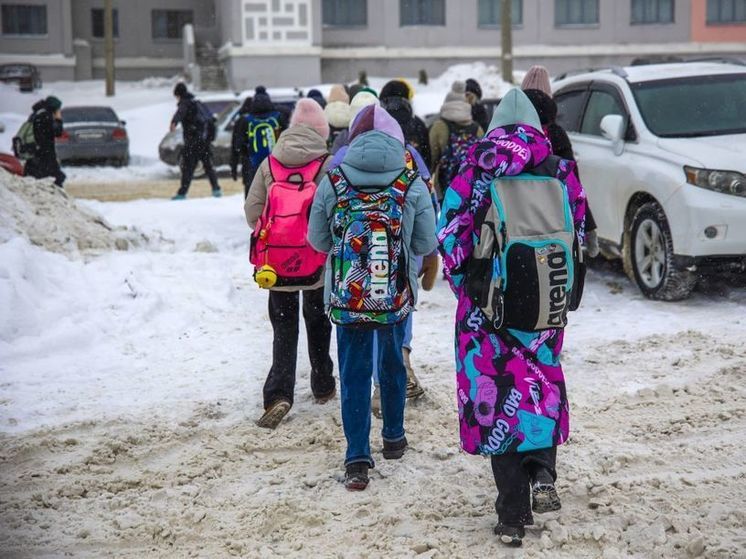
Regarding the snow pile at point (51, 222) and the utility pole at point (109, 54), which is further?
the utility pole at point (109, 54)

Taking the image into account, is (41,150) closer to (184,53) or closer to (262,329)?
(262,329)

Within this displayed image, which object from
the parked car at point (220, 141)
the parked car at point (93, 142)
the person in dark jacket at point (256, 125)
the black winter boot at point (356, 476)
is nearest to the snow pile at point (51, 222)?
the person in dark jacket at point (256, 125)

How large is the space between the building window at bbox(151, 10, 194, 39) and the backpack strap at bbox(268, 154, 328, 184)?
41220 mm

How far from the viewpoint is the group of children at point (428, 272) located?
171 inches

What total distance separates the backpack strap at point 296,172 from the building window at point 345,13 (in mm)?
34685

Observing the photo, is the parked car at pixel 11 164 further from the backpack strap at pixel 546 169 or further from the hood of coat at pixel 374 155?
the backpack strap at pixel 546 169

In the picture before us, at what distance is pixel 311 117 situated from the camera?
19.8 ft

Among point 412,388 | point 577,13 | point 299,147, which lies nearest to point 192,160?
point 412,388

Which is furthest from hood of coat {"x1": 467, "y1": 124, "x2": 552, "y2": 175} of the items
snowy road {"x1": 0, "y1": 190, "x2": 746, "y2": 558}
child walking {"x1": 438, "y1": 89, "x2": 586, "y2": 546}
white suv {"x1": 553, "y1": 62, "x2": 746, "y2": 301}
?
white suv {"x1": 553, "y1": 62, "x2": 746, "y2": 301}

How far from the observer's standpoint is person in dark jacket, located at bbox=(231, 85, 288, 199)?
11.0 meters

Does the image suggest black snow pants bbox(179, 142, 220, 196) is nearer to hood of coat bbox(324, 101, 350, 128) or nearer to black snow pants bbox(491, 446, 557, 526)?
hood of coat bbox(324, 101, 350, 128)

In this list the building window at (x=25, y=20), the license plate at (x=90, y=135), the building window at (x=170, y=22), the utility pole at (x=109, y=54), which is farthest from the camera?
the building window at (x=170, y=22)

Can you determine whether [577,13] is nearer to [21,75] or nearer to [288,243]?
[21,75]

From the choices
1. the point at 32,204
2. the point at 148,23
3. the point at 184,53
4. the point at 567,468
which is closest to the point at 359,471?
the point at 567,468
